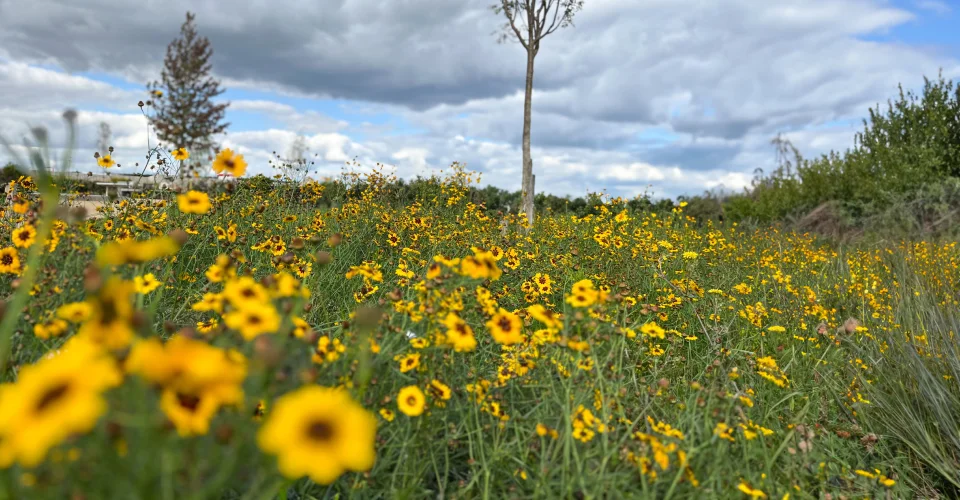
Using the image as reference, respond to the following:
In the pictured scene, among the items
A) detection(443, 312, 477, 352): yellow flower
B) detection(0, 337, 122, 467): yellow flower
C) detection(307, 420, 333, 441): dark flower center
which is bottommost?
detection(443, 312, 477, 352): yellow flower

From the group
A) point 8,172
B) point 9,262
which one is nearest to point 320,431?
point 9,262

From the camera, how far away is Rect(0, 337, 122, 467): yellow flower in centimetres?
83

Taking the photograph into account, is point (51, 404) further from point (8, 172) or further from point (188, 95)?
point (188, 95)

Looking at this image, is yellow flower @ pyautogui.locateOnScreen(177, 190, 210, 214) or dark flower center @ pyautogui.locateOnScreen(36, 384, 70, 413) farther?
yellow flower @ pyautogui.locateOnScreen(177, 190, 210, 214)

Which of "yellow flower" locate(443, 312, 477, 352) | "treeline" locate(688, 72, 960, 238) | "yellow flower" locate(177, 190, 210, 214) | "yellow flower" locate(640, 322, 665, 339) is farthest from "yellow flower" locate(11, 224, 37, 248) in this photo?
"treeline" locate(688, 72, 960, 238)

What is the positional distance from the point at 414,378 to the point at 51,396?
1.23m

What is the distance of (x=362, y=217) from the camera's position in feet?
19.1

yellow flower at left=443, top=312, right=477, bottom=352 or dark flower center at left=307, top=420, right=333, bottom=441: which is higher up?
dark flower center at left=307, top=420, right=333, bottom=441

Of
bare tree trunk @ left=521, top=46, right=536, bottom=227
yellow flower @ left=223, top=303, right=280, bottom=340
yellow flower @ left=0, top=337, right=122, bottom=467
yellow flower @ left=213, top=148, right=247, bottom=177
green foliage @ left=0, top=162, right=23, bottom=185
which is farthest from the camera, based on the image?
green foliage @ left=0, top=162, right=23, bottom=185

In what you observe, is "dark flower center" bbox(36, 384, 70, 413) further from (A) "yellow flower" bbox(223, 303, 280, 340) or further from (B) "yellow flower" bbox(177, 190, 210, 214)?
(B) "yellow flower" bbox(177, 190, 210, 214)

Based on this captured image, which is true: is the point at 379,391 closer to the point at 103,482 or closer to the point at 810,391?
the point at 103,482

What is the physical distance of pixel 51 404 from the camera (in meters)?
0.87

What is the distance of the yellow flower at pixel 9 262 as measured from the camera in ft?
7.17

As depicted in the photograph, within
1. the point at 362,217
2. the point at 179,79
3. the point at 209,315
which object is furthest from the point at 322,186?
the point at 179,79
